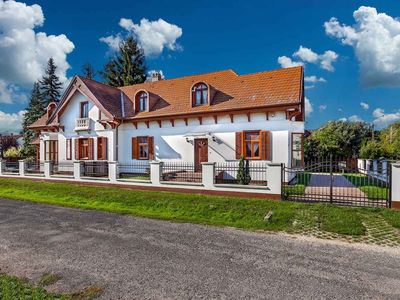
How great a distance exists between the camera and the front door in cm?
1606

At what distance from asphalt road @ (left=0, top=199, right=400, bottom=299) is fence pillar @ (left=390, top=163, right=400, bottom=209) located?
3563mm

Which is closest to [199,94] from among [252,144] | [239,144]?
[239,144]

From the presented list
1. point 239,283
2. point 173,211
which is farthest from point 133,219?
point 239,283

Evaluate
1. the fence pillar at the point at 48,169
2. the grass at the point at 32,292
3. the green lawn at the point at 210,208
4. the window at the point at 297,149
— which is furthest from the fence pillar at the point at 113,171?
the window at the point at 297,149

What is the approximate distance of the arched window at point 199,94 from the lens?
16656 millimetres

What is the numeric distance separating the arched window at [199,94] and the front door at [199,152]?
2524 mm

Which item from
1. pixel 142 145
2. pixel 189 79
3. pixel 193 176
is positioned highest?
pixel 189 79

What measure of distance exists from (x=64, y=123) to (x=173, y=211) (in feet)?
48.9

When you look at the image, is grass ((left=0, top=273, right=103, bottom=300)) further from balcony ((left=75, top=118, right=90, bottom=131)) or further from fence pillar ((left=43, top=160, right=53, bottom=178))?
balcony ((left=75, top=118, right=90, bottom=131))

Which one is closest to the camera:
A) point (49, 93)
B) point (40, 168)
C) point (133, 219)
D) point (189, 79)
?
point (133, 219)

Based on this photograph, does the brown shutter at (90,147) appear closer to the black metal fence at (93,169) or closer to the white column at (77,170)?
the black metal fence at (93,169)

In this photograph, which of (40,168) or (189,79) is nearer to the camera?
(40,168)

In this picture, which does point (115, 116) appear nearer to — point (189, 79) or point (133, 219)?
point (189, 79)

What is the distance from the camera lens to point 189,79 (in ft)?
63.7
